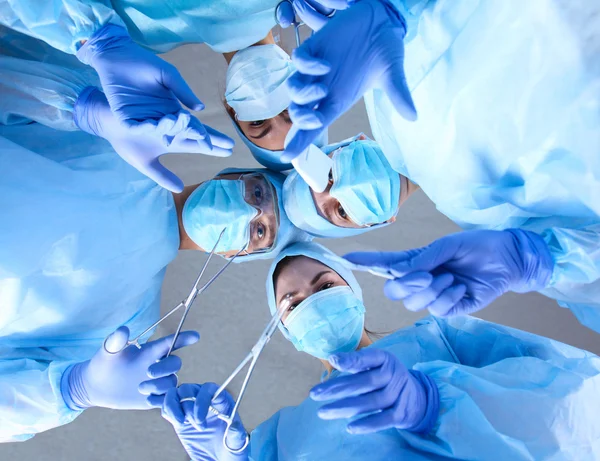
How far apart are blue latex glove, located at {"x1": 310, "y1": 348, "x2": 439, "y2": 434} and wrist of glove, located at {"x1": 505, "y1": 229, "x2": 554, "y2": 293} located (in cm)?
31

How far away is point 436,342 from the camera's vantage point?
130 centimetres

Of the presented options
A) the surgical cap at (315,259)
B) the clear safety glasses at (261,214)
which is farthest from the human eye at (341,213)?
the clear safety glasses at (261,214)

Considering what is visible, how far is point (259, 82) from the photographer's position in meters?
1.50

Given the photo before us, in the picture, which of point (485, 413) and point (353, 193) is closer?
point (485, 413)

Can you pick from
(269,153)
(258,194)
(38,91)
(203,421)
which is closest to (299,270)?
(258,194)

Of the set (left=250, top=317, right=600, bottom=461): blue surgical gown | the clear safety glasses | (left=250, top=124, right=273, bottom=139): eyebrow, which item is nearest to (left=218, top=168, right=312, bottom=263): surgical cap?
the clear safety glasses

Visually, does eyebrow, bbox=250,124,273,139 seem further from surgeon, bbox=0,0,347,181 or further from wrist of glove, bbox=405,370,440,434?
wrist of glove, bbox=405,370,440,434

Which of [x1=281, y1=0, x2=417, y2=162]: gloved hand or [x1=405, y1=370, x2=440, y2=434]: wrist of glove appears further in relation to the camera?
[x1=405, y1=370, x2=440, y2=434]: wrist of glove

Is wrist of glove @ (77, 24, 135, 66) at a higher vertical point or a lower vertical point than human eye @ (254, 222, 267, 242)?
higher

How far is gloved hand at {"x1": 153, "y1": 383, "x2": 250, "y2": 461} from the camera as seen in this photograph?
118cm

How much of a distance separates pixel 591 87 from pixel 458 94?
0.22m

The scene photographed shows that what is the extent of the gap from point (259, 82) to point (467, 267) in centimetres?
87

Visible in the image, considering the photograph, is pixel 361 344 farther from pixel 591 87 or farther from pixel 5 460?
pixel 5 460

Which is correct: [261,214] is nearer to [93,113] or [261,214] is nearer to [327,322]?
[327,322]
